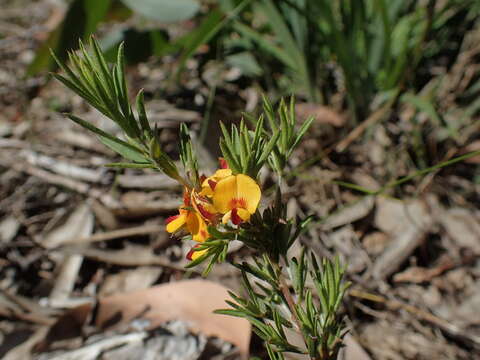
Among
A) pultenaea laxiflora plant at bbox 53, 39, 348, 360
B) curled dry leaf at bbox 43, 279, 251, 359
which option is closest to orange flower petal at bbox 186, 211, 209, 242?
pultenaea laxiflora plant at bbox 53, 39, 348, 360

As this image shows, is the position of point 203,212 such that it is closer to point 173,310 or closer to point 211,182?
point 211,182

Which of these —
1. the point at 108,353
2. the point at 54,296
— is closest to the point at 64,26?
the point at 54,296

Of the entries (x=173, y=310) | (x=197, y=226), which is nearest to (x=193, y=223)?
(x=197, y=226)

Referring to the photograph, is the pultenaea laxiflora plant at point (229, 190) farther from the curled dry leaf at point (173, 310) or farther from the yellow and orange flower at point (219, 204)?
the curled dry leaf at point (173, 310)

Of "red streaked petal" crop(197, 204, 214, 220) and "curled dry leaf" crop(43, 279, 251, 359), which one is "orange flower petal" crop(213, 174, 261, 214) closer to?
"red streaked petal" crop(197, 204, 214, 220)

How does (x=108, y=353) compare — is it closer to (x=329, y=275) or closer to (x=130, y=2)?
(x=329, y=275)

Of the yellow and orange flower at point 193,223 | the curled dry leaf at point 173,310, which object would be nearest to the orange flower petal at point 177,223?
the yellow and orange flower at point 193,223
